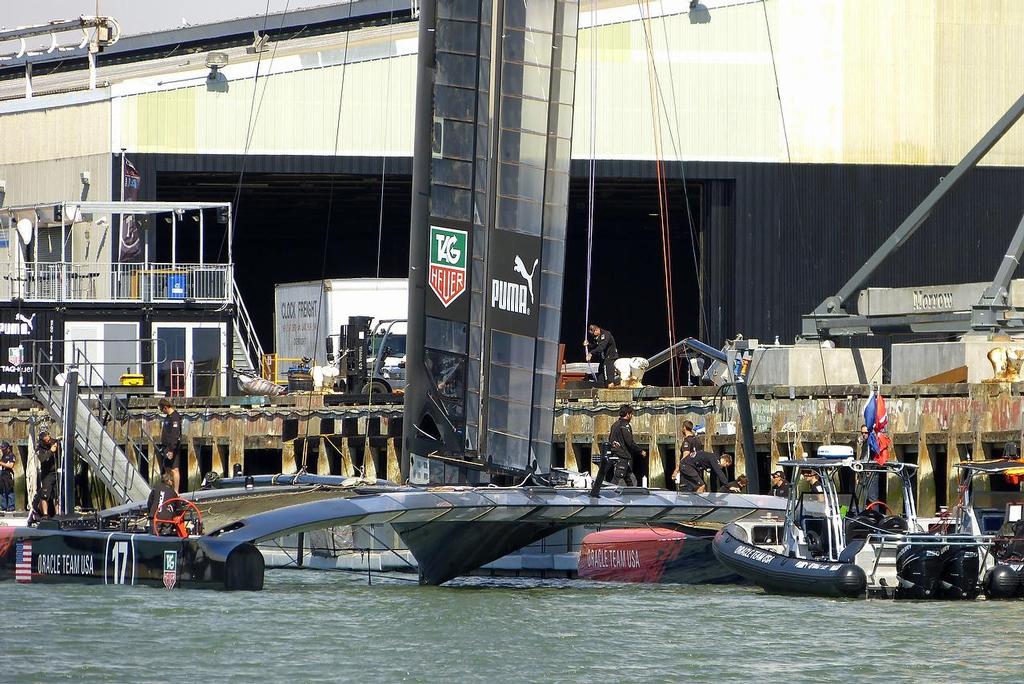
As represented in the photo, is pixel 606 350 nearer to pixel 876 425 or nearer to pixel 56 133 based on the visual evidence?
pixel 876 425

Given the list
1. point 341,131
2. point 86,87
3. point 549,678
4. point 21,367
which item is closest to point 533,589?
point 549,678

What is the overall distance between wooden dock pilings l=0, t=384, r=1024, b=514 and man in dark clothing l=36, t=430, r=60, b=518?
1997 mm

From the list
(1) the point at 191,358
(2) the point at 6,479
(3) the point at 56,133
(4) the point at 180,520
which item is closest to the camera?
(4) the point at 180,520

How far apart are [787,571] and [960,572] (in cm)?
189

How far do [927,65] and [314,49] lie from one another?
15.8 m

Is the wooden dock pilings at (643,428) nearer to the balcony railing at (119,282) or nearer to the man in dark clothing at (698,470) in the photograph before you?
the man in dark clothing at (698,470)

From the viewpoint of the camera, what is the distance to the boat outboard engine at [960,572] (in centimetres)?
2109

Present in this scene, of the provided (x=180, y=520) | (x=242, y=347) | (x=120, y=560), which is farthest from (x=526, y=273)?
(x=242, y=347)

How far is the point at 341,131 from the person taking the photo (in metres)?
47.6

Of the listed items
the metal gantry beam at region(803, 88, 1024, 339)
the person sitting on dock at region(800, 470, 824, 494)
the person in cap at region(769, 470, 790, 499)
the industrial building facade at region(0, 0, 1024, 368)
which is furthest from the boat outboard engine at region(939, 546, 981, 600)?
the industrial building facade at region(0, 0, 1024, 368)

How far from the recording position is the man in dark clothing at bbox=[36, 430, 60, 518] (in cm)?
2986

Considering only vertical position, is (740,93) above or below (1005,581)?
above

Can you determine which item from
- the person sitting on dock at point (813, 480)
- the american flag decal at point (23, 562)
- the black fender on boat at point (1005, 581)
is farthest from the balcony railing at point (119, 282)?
the black fender on boat at point (1005, 581)

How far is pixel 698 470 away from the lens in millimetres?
27078
